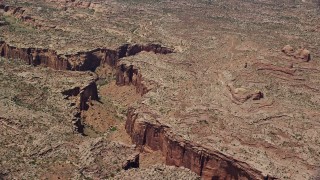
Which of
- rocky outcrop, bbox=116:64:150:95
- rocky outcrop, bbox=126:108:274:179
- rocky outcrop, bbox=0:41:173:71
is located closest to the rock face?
rocky outcrop, bbox=126:108:274:179

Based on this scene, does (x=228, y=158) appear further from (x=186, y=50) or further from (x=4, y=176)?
(x=186, y=50)

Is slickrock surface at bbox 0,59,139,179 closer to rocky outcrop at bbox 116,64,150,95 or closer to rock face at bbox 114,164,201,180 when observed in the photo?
rock face at bbox 114,164,201,180

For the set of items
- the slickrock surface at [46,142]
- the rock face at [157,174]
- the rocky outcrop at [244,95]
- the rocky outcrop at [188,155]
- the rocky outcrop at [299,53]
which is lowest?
the rocky outcrop at [188,155]

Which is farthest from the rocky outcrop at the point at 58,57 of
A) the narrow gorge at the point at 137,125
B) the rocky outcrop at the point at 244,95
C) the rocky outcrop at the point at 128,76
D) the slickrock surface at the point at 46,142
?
the rocky outcrop at the point at 244,95

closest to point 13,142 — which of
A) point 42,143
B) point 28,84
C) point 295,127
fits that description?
point 42,143

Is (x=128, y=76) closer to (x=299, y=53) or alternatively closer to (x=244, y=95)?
(x=244, y=95)

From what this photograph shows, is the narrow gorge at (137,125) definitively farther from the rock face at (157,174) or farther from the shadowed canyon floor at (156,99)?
the rock face at (157,174)

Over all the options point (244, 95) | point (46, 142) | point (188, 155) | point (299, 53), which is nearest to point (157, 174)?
point (188, 155)
